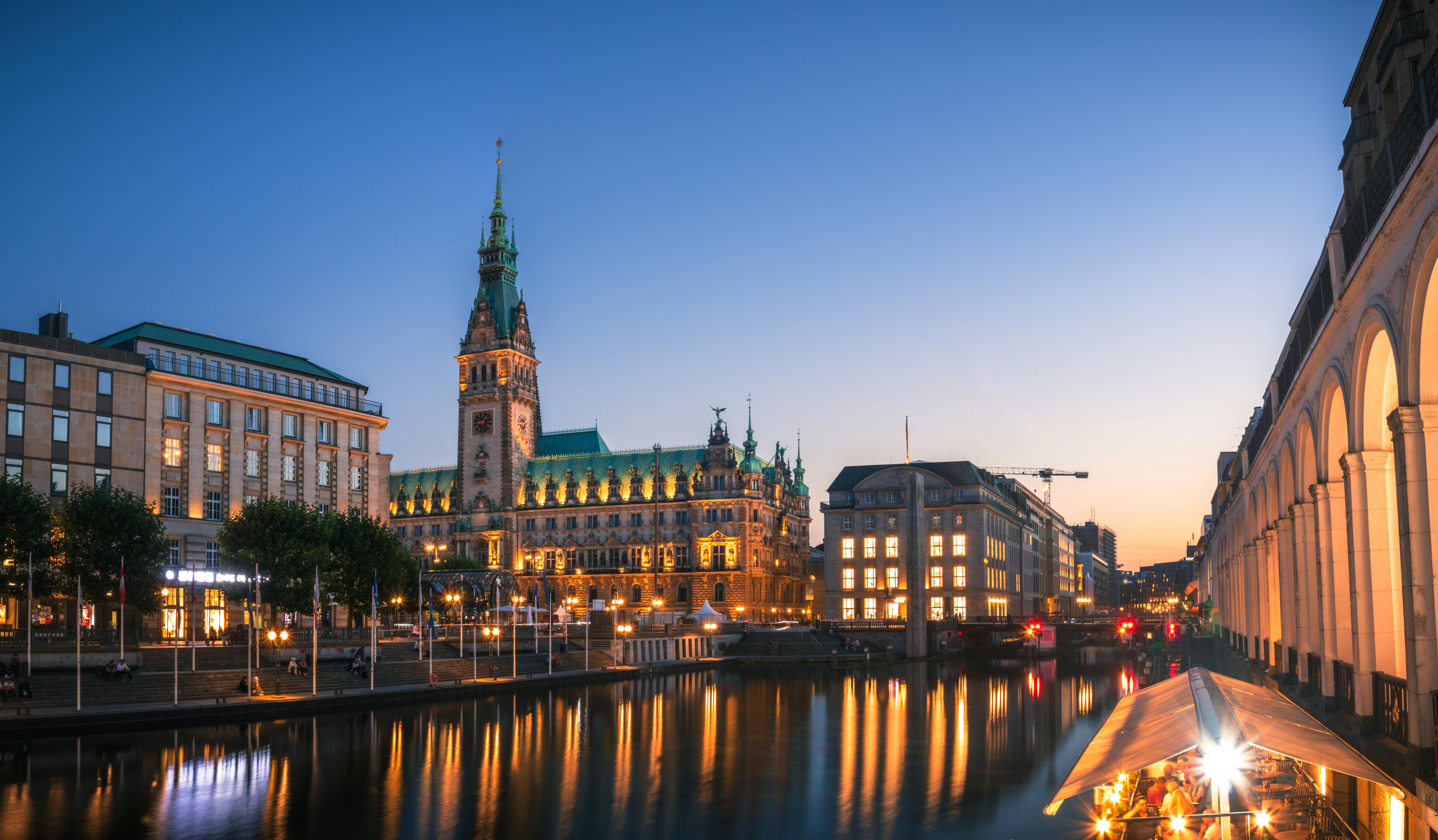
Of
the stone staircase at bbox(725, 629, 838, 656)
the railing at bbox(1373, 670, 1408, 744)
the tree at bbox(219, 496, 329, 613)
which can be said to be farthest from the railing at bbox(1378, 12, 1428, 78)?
the stone staircase at bbox(725, 629, 838, 656)

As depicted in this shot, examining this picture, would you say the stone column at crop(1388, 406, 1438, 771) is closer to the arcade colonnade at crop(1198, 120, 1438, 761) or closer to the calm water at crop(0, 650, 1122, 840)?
the arcade colonnade at crop(1198, 120, 1438, 761)

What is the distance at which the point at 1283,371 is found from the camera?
120 ft

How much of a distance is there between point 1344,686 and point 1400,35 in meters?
15.4

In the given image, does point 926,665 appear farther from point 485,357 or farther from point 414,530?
point 414,530

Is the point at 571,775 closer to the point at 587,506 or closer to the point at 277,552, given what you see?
the point at 277,552

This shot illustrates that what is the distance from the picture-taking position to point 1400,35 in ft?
87.5

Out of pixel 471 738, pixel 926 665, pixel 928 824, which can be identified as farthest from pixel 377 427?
pixel 928 824

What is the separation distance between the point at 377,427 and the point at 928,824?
297 feet

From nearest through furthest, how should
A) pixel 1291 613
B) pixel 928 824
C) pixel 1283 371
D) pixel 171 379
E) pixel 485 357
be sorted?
pixel 928 824
pixel 1291 613
pixel 1283 371
pixel 171 379
pixel 485 357

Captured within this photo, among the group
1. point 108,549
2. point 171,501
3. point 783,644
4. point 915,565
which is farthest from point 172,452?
point 915,565

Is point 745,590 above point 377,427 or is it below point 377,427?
below

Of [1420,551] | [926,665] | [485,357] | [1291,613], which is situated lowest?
[926,665]

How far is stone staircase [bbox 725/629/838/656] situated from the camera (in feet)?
401

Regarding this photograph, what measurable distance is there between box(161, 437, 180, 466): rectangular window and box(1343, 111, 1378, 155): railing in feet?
284
